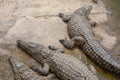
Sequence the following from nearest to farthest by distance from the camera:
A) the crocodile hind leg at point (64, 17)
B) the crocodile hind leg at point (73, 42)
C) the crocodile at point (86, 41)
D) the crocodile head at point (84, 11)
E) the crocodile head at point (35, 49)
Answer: the crocodile head at point (35, 49) < the crocodile at point (86, 41) < the crocodile hind leg at point (73, 42) < the crocodile hind leg at point (64, 17) < the crocodile head at point (84, 11)

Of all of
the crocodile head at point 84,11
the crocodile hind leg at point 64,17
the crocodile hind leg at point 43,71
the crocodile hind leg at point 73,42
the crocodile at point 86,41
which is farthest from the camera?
the crocodile head at point 84,11

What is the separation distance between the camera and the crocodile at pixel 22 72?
18.9 ft

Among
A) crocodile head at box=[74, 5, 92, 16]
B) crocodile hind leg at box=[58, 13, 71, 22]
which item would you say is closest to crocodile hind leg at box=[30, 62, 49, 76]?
crocodile hind leg at box=[58, 13, 71, 22]

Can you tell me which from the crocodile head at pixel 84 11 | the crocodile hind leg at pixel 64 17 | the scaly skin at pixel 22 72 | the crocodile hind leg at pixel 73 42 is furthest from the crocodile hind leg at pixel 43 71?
the crocodile head at pixel 84 11

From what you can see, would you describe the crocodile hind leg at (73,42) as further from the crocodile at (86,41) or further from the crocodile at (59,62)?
the crocodile at (59,62)

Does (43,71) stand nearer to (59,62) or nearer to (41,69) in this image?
(41,69)

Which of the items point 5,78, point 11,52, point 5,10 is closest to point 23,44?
point 11,52

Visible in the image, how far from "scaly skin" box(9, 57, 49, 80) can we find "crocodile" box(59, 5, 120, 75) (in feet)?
3.86

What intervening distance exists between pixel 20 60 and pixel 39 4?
214 centimetres

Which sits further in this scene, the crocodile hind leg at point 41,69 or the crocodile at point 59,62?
the crocodile hind leg at point 41,69

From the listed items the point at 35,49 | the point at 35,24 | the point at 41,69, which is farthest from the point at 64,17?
the point at 41,69

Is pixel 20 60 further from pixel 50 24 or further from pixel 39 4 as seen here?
pixel 39 4

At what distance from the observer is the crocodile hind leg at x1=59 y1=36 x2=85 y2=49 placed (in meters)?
6.84

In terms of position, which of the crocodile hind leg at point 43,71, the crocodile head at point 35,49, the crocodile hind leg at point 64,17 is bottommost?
the crocodile hind leg at point 43,71
